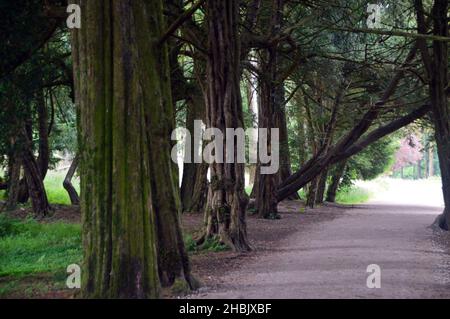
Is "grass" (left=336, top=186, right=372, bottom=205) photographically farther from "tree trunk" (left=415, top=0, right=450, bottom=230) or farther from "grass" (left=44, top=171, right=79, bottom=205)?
"tree trunk" (left=415, top=0, right=450, bottom=230)

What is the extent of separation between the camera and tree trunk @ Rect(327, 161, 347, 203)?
3328 cm

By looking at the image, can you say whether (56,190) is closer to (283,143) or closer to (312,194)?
(312,194)

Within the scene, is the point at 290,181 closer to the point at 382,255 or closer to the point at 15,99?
the point at 382,255

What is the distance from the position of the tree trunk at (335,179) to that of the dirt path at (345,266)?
13.3m

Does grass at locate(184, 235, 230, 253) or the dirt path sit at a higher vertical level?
grass at locate(184, 235, 230, 253)

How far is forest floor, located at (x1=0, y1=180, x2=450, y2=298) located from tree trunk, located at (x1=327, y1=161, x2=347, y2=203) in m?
11.3

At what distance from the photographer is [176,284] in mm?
9844

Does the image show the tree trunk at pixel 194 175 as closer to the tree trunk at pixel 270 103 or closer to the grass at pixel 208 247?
the tree trunk at pixel 270 103
